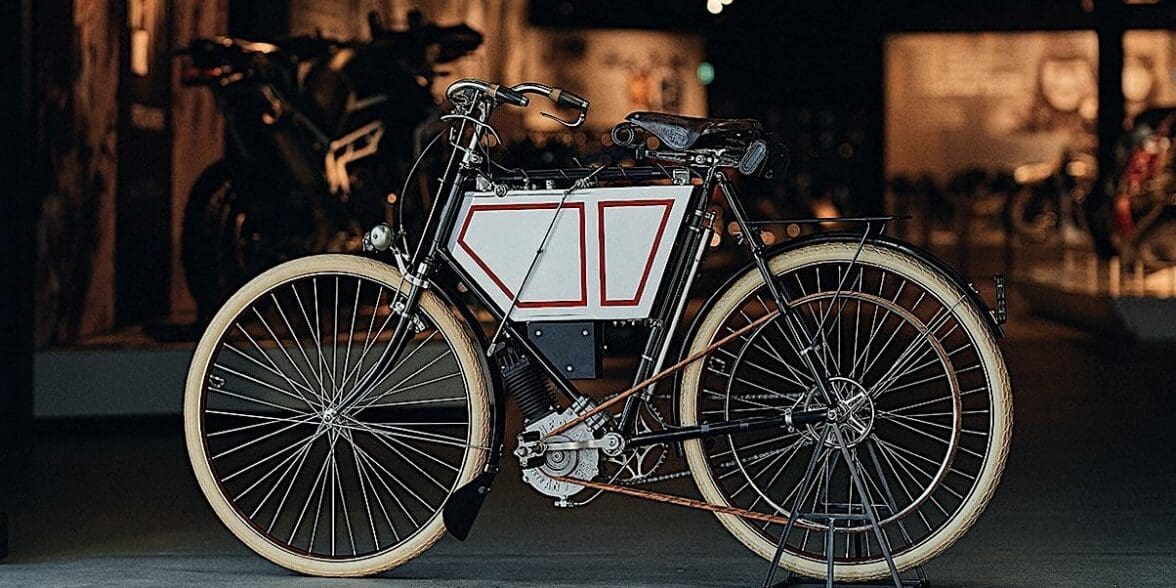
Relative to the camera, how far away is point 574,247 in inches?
132

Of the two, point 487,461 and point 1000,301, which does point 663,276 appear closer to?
point 487,461

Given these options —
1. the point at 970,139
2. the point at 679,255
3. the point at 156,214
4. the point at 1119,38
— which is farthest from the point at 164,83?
the point at 970,139

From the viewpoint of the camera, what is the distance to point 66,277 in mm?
6559

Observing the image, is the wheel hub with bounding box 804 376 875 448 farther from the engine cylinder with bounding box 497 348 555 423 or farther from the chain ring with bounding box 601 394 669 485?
the engine cylinder with bounding box 497 348 555 423

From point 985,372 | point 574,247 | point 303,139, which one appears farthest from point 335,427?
point 303,139

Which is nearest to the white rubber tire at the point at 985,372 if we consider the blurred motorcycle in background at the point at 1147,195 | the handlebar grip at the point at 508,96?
the handlebar grip at the point at 508,96

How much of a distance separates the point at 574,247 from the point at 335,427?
1.88 feet

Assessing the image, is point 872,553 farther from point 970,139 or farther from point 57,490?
point 970,139

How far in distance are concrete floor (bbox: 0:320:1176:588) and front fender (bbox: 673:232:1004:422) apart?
497 millimetres

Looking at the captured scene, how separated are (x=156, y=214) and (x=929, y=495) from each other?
4.55 metres

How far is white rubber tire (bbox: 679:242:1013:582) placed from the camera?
321 cm

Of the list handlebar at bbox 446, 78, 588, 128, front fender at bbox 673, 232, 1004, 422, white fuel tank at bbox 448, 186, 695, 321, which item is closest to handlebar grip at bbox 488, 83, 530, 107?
handlebar at bbox 446, 78, 588, 128

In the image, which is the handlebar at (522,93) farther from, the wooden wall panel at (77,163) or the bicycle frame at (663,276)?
the wooden wall panel at (77,163)

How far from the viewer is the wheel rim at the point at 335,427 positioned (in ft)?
11.3
